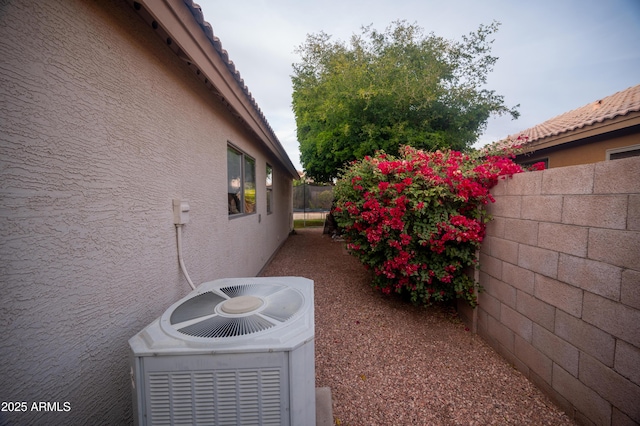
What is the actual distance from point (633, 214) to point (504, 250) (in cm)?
115

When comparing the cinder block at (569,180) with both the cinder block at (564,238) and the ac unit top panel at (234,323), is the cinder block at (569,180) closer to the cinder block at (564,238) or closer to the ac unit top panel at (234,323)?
the cinder block at (564,238)

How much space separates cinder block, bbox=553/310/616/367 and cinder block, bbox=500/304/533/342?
11.3 inches

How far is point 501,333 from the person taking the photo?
2566 mm

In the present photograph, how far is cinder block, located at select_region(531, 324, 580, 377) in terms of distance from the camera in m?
1.81

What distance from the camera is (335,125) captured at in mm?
7121

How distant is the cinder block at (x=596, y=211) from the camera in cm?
155

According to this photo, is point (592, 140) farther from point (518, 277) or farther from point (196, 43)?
point (196, 43)

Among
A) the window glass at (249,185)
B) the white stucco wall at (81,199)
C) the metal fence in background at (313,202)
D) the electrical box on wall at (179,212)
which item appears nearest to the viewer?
the white stucco wall at (81,199)

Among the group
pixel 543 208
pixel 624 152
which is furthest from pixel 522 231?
pixel 624 152

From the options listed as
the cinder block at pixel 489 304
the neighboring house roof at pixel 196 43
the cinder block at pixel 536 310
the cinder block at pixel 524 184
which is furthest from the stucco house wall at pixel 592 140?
the neighboring house roof at pixel 196 43

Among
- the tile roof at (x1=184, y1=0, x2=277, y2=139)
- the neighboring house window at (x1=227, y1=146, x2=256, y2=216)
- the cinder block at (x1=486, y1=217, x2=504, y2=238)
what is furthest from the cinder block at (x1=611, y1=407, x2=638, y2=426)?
the neighboring house window at (x1=227, y1=146, x2=256, y2=216)

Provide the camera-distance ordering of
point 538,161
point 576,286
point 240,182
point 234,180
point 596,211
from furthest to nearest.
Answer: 1. point 538,161
2. point 240,182
3. point 234,180
4. point 576,286
5. point 596,211

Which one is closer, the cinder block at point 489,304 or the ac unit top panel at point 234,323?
the ac unit top panel at point 234,323

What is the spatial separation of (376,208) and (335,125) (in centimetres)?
473
